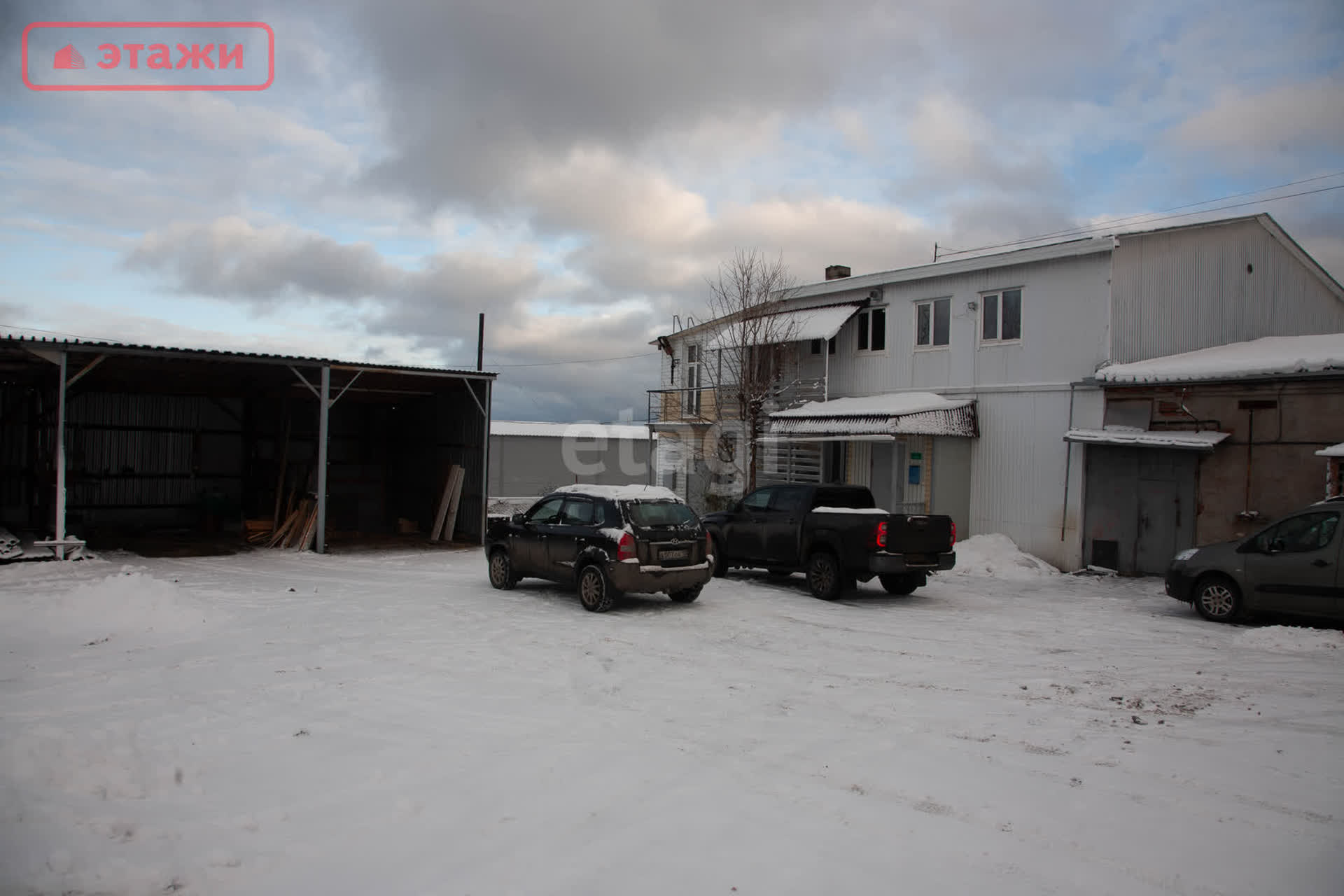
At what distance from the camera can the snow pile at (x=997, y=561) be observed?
16641 mm

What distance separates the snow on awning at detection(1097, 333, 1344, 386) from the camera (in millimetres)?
14234

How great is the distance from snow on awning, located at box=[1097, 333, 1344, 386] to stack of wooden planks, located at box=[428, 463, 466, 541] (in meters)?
14.1

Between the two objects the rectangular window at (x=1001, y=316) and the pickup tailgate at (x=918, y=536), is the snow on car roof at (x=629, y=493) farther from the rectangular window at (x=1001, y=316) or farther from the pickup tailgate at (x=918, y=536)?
the rectangular window at (x=1001, y=316)

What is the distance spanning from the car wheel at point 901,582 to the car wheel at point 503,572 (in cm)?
570

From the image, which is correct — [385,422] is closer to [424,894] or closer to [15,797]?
[15,797]

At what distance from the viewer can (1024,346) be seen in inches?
722

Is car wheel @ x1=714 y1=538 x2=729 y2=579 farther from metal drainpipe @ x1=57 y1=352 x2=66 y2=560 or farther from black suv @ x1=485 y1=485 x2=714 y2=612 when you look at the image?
metal drainpipe @ x1=57 y1=352 x2=66 y2=560

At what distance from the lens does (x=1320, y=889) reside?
411 cm

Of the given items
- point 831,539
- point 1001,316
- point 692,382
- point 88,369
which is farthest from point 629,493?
point 692,382

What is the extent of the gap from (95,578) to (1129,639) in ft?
47.6

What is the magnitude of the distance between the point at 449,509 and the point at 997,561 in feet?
40.5

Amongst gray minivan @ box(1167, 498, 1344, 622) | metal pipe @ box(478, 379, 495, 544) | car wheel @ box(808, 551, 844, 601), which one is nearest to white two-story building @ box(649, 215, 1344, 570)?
gray minivan @ box(1167, 498, 1344, 622)

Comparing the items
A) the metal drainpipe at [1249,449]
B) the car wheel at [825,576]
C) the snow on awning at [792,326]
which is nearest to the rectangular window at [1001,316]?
the snow on awning at [792,326]

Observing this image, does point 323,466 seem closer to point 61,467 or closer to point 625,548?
point 61,467
